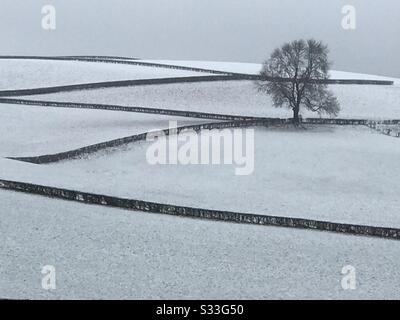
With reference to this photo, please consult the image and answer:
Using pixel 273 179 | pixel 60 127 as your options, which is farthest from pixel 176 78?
pixel 273 179

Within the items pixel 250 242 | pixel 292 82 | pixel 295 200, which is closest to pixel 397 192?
pixel 295 200

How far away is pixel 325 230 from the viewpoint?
87.9ft

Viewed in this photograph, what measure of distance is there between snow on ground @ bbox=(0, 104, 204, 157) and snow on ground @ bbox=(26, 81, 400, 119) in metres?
Result: 5.67

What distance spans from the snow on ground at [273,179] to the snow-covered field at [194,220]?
9cm

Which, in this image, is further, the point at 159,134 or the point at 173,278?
the point at 159,134

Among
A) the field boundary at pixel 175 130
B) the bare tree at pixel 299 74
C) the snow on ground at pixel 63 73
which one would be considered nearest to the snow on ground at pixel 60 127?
the field boundary at pixel 175 130

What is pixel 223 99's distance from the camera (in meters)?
65.0

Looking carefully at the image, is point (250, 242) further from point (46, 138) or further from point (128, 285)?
point (46, 138)

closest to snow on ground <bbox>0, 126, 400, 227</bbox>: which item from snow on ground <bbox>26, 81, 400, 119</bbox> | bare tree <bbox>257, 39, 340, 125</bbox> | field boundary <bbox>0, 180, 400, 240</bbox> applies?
field boundary <bbox>0, 180, 400, 240</bbox>

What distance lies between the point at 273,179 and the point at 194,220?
975 cm

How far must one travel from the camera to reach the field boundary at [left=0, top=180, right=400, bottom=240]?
2666 cm

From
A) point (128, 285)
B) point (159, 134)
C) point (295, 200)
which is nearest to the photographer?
point (128, 285)

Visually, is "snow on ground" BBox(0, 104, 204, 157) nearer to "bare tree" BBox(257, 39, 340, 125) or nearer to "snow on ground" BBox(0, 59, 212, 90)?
"bare tree" BBox(257, 39, 340, 125)
